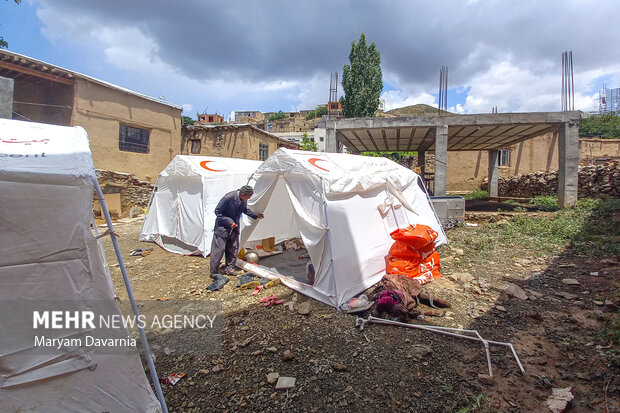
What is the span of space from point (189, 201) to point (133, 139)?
320 inches

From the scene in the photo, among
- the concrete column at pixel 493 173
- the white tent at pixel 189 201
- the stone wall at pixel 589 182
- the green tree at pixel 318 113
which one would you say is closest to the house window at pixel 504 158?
the concrete column at pixel 493 173

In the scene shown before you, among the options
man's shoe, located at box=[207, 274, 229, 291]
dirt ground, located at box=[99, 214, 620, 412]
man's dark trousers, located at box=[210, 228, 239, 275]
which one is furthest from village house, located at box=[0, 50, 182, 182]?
dirt ground, located at box=[99, 214, 620, 412]

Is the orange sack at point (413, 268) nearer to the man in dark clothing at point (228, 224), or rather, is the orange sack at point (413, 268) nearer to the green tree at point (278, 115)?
the man in dark clothing at point (228, 224)

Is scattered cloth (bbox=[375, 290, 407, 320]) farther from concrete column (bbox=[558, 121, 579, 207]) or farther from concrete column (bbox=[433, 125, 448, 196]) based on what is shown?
concrete column (bbox=[558, 121, 579, 207])

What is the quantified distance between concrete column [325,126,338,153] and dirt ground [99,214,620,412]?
660 centimetres

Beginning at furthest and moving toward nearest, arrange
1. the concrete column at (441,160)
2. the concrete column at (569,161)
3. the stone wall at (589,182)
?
the stone wall at (589,182)
the concrete column at (441,160)
the concrete column at (569,161)

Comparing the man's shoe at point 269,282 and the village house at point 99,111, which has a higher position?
the village house at point 99,111

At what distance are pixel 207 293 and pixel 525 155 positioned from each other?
19533mm

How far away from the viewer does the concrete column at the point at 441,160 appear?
967 cm

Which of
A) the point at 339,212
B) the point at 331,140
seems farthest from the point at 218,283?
the point at 331,140

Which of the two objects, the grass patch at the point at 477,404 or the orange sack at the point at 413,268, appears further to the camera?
the orange sack at the point at 413,268

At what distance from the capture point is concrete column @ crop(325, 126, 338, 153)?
1023 cm

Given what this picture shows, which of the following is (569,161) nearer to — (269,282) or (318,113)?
(269,282)

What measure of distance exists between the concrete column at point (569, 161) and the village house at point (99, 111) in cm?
1511
